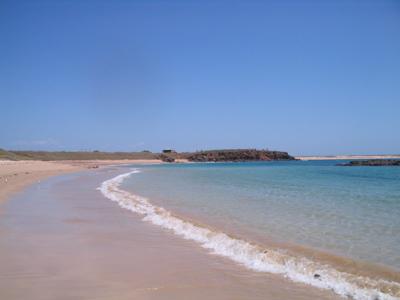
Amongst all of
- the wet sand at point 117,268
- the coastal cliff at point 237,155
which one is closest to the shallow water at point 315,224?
the wet sand at point 117,268

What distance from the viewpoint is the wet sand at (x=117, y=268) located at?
5.02 metres

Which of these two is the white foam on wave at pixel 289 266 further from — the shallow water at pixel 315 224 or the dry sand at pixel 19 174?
the dry sand at pixel 19 174

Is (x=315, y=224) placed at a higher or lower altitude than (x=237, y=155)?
lower

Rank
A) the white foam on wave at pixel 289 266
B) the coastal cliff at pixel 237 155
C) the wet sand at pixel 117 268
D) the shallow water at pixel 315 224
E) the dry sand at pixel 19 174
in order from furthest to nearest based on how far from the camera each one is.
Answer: the coastal cliff at pixel 237 155 < the dry sand at pixel 19 174 < the shallow water at pixel 315 224 < the white foam on wave at pixel 289 266 < the wet sand at pixel 117 268

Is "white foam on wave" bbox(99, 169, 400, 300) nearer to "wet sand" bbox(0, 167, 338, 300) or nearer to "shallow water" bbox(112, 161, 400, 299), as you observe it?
"shallow water" bbox(112, 161, 400, 299)

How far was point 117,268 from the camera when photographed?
609cm

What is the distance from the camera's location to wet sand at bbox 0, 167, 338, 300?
5.02 metres

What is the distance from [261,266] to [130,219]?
5792 millimetres

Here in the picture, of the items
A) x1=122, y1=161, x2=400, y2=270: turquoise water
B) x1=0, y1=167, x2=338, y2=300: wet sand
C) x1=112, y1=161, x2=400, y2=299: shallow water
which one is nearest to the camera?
x1=0, y1=167, x2=338, y2=300: wet sand

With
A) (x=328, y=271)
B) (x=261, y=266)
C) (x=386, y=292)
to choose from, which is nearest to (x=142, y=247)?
(x=261, y=266)

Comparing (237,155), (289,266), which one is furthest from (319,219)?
(237,155)

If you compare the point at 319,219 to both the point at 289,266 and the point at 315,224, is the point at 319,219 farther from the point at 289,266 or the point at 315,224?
the point at 289,266

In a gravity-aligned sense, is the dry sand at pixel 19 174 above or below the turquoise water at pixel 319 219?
above

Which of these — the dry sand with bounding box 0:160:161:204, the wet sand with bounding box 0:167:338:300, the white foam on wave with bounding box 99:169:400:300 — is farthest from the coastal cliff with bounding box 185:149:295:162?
the white foam on wave with bounding box 99:169:400:300
